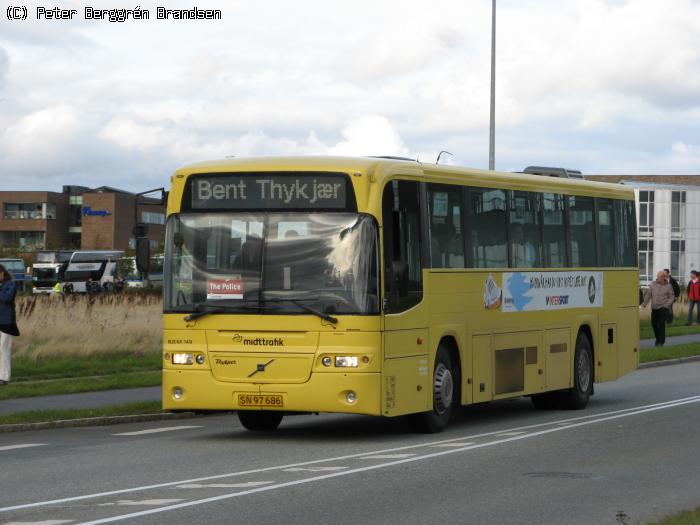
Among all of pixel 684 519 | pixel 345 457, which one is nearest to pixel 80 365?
pixel 345 457

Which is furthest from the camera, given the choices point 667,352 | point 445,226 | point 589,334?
point 667,352

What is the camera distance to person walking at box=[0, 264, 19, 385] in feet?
73.7

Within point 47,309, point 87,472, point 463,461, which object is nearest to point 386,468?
point 463,461

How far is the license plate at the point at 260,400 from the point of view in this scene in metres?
15.4

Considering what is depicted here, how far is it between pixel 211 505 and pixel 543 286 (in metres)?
10.1

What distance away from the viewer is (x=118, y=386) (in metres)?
23.0

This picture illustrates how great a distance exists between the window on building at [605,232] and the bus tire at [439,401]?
551 centimetres

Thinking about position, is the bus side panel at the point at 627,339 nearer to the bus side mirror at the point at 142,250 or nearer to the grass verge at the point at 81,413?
the grass verge at the point at 81,413

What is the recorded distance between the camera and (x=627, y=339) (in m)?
22.9

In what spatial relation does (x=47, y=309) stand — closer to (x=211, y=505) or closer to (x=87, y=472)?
(x=87, y=472)

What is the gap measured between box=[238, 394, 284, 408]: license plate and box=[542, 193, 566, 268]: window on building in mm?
5810

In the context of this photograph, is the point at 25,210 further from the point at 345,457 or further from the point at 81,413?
the point at 345,457

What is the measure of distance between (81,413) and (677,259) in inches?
3476

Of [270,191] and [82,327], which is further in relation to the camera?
[82,327]
